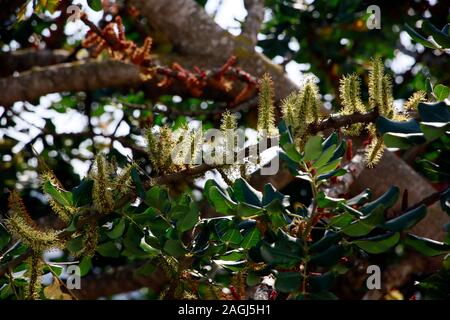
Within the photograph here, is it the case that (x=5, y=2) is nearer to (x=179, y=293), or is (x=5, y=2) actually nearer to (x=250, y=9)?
(x=250, y=9)

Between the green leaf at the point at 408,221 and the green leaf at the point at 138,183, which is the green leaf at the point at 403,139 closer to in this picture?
the green leaf at the point at 408,221

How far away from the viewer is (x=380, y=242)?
947 mm

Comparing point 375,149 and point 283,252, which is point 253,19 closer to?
point 375,149

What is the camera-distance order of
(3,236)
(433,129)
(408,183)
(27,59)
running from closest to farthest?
1. (433,129)
2. (3,236)
3. (408,183)
4. (27,59)

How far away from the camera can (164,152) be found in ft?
3.50

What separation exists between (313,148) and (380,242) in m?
0.15

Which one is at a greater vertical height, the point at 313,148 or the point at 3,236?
the point at 313,148

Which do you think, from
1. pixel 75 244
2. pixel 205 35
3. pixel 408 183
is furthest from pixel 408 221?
pixel 205 35

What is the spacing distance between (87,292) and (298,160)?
1.62 meters

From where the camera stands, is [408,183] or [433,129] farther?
[408,183]

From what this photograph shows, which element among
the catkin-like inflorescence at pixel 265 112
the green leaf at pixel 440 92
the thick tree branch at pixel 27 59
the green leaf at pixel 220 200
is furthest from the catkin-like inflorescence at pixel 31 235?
the thick tree branch at pixel 27 59

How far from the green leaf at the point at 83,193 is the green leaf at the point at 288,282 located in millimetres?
302

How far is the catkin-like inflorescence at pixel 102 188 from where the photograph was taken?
1.04m
